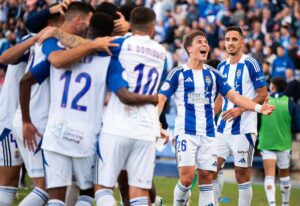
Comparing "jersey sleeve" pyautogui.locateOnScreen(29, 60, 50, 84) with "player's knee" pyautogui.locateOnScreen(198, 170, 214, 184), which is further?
"player's knee" pyautogui.locateOnScreen(198, 170, 214, 184)

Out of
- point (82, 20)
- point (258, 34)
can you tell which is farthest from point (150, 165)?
point (258, 34)

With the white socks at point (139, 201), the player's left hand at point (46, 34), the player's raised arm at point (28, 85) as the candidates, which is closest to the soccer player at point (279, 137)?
the white socks at point (139, 201)

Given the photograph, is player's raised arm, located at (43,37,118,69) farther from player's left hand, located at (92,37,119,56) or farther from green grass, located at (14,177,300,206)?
green grass, located at (14,177,300,206)

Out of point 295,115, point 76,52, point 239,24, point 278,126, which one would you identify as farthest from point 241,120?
point 239,24

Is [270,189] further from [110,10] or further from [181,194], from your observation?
[110,10]

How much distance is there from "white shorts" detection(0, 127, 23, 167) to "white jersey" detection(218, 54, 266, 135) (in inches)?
170

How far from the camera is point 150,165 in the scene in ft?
30.7

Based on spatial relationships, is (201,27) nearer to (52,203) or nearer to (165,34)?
(165,34)

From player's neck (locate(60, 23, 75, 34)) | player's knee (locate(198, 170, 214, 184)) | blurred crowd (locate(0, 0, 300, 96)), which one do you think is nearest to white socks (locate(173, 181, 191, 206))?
player's knee (locate(198, 170, 214, 184))

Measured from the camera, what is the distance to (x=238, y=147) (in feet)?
44.2

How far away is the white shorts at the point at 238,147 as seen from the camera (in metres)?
13.4

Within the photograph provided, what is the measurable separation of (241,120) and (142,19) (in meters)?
4.53

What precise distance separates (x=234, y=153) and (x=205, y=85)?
1654mm

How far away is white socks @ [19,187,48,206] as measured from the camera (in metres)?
9.49
